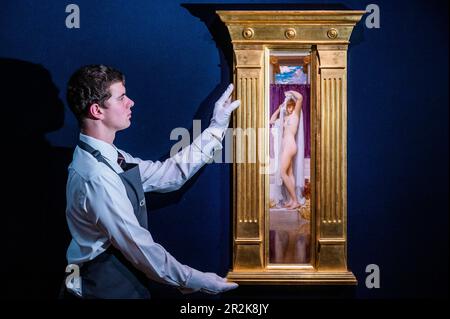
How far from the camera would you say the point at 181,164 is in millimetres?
1991

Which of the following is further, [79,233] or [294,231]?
[294,231]

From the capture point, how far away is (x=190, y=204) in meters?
2.09

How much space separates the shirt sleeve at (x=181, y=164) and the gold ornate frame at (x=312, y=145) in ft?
0.37

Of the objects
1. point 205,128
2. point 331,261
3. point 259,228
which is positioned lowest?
point 331,261

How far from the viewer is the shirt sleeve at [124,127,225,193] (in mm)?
1989

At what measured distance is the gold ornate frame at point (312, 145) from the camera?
1989 millimetres

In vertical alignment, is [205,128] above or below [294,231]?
above

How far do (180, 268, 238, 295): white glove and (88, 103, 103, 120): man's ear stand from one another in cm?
68
